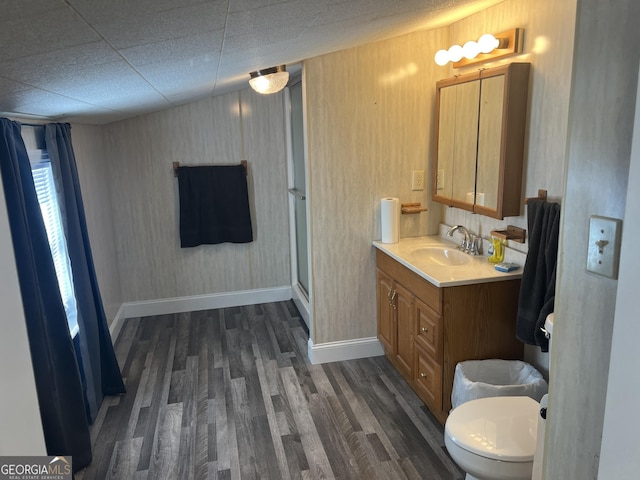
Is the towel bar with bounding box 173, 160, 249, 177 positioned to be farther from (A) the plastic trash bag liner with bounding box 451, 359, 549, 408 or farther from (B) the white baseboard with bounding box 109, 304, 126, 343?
(A) the plastic trash bag liner with bounding box 451, 359, 549, 408

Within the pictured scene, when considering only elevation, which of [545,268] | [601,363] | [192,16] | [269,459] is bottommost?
[269,459]

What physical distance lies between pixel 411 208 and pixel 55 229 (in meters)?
2.28

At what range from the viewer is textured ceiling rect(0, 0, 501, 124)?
83 cm

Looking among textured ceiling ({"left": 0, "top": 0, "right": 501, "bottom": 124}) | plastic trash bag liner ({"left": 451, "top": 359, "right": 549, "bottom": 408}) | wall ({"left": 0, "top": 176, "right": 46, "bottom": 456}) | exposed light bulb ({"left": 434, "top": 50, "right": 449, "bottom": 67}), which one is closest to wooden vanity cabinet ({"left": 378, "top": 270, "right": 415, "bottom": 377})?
plastic trash bag liner ({"left": 451, "top": 359, "right": 549, "bottom": 408})

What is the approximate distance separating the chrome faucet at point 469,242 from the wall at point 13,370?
2.37 metres

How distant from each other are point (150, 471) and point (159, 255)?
7.81ft

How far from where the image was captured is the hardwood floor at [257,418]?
2.40 meters

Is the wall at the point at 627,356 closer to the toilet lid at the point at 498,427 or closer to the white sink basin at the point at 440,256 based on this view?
the toilet lid at the point at 498,427

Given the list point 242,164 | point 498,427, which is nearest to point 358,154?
point 242,164

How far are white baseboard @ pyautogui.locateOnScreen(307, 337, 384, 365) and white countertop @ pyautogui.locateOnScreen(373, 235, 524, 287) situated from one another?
753 millimetres

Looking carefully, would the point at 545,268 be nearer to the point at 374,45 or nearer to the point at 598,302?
the point at 598,302

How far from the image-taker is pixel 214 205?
442 centimetres

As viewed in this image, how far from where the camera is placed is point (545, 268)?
2.22m

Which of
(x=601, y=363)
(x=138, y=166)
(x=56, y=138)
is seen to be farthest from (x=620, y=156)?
(x=138, y=166)
